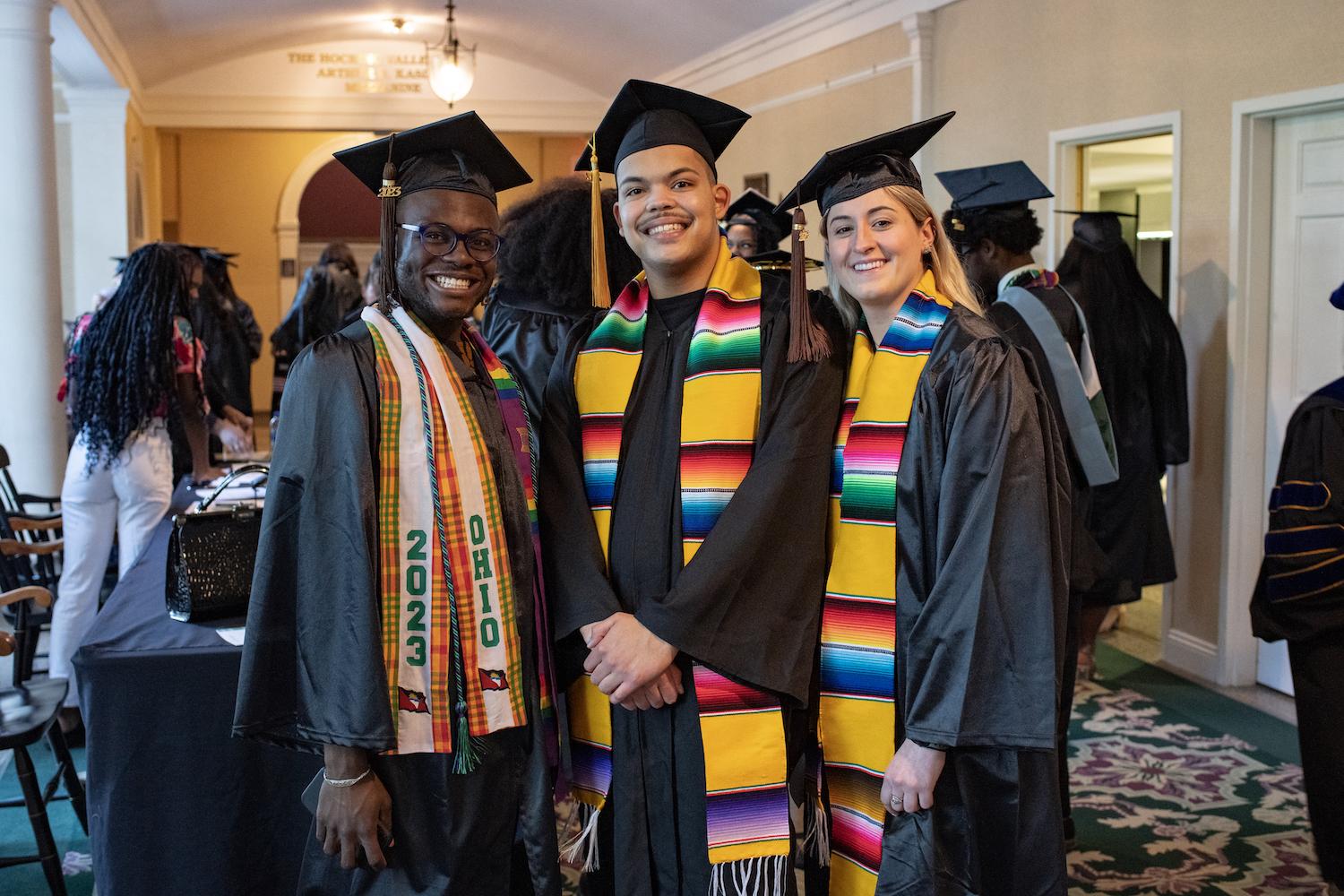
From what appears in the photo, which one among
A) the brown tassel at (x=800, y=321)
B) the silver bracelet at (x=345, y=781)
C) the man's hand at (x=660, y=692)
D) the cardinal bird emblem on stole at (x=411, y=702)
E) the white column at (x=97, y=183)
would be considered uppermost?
the white column at (x=97, y=183)

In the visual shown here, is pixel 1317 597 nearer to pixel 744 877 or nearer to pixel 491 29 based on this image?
pixel 744 877

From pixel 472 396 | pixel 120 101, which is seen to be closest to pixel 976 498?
pixel 472 396

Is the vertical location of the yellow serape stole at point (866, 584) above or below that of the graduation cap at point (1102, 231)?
below

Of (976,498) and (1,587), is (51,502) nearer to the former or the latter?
(1,587)

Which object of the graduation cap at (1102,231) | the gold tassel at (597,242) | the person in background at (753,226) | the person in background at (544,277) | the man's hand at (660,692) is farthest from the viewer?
the graduation cap at (1102,231)

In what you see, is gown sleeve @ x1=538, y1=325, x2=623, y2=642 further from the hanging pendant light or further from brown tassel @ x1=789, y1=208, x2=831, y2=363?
the hanging pendant light

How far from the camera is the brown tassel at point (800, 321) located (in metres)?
2.18

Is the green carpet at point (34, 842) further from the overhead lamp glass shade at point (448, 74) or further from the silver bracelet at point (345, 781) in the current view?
the overhead lamp glass shade at point (448, 74)

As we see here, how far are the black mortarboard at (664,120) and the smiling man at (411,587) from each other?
0.93ft

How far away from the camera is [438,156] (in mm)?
2145

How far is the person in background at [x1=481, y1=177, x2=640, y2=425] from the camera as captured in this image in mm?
3004

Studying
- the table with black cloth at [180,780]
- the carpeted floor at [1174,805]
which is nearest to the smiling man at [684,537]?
the table with black cloth at [180,780]

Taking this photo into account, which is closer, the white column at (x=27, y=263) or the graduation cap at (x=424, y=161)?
the graduation cap at (x=424, y=161)

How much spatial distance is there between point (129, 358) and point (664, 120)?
2916 millimetres
